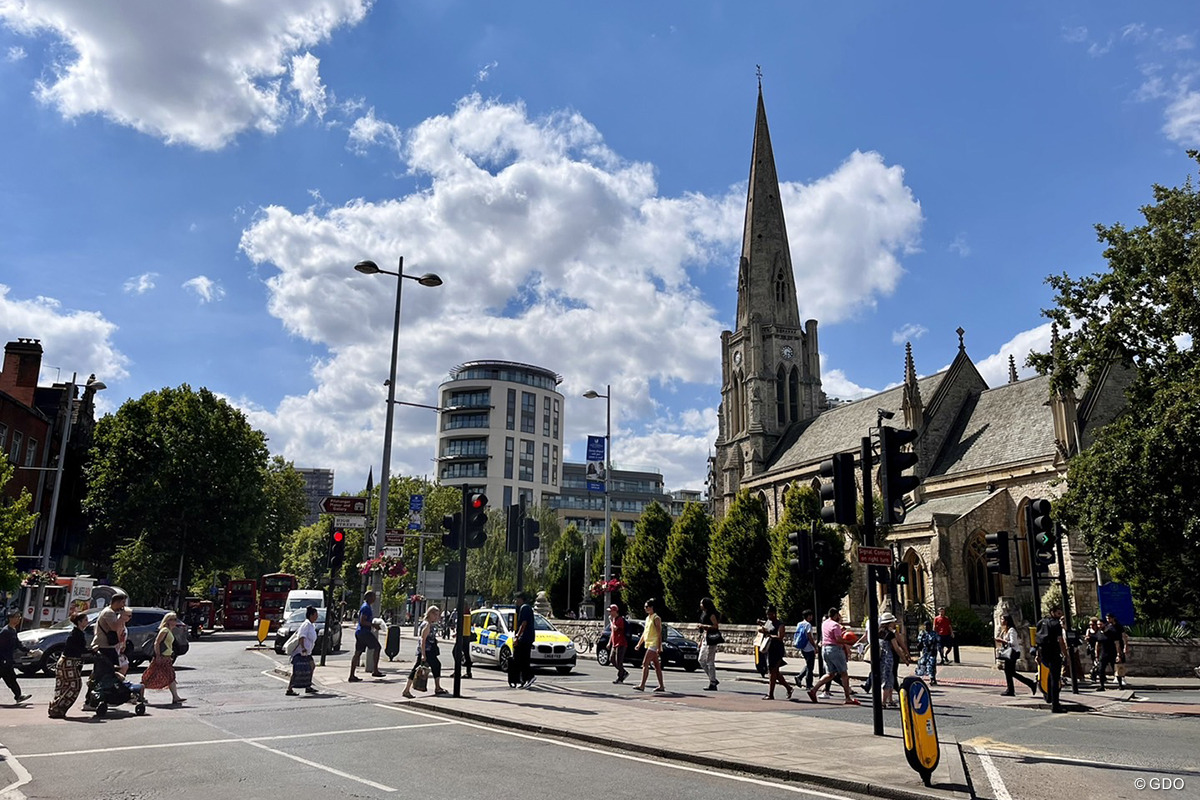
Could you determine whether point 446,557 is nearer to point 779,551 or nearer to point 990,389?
point 779,551

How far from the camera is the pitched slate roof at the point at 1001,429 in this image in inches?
1679

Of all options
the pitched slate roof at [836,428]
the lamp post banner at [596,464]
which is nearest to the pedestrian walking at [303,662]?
the lamp post banner at [596,464]

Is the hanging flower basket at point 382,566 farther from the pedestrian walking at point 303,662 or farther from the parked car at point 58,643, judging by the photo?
the pedestrian walking at point 303,662

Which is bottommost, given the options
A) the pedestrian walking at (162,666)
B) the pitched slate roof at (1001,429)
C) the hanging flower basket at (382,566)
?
the pedestrian walking at (162,666)

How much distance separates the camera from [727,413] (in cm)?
6862

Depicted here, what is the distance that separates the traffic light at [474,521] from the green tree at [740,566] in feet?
88.1

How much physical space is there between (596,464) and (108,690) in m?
21.6

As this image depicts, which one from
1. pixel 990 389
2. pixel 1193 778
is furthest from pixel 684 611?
pixel 1193 778

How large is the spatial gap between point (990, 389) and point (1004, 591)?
1587cm

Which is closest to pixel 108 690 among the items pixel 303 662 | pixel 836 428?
pixel 303 662

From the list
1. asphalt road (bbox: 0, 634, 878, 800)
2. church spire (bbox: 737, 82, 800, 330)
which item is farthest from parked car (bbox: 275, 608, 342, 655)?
church spire (bbox: 737, 82, 800, 330)

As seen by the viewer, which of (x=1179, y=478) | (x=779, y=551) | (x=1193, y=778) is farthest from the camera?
(x=779, y=551)

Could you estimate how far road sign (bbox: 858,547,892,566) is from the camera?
10055mm

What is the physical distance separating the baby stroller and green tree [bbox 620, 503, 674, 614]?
3825 centimetres
